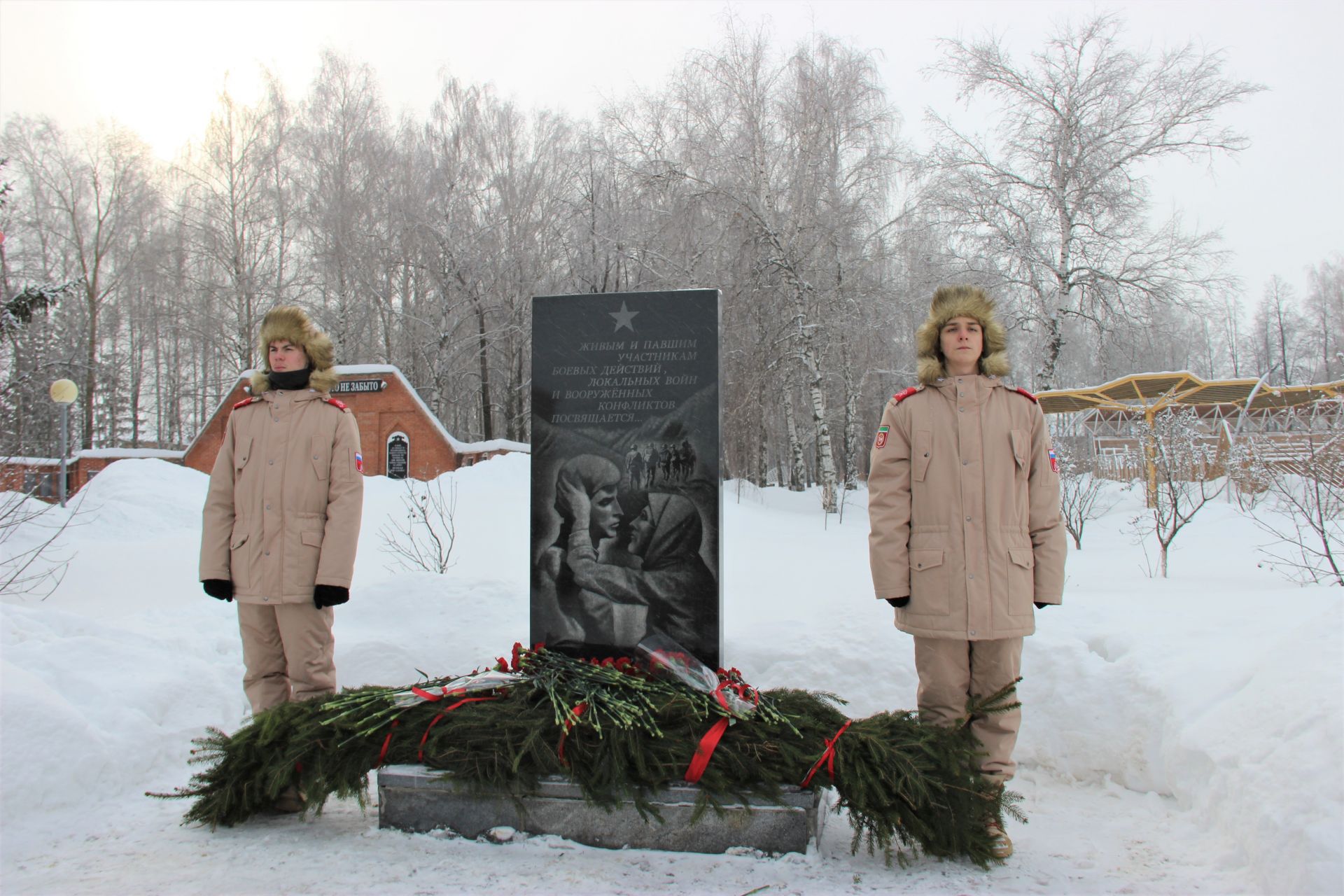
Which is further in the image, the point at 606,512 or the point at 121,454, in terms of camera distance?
the point at 121,454

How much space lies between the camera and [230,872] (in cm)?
277

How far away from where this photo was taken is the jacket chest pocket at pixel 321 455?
3.46 meters

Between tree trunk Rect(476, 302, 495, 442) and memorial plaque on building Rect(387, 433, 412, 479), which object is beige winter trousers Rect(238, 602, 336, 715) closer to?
memorial plaque on building Rect(387, 433, 412, 479)

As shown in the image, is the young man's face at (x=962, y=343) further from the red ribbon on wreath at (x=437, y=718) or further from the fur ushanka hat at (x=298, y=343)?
the fur ushanka hat at (x=298, y=343)

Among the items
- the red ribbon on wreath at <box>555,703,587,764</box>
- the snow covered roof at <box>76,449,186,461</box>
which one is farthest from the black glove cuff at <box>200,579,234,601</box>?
the snow covered roof at <box>76,449,186,461</box>

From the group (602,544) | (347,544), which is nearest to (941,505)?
(602,544)

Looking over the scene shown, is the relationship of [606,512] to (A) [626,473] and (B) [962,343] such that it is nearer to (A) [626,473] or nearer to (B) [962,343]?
(A) [626,473]

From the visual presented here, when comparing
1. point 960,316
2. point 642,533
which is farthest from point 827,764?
point 960,316

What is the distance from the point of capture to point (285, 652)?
346 centimetres

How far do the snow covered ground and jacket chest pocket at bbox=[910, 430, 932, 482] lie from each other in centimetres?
142

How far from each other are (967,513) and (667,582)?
1574 mm

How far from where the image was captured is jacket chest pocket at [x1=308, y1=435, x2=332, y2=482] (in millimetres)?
3463

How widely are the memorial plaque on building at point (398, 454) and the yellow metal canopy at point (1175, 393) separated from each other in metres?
13.9

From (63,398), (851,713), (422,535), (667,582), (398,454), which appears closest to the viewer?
(667,582)
